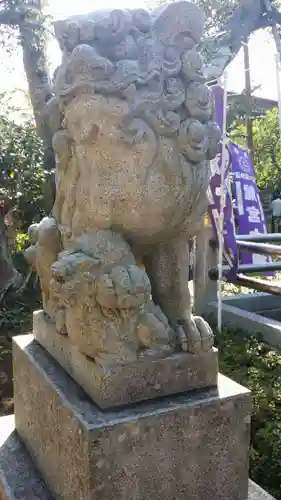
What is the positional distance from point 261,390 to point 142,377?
1.44 metres

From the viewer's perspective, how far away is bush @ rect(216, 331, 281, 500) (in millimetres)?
2125

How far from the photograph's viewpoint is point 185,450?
143 cm

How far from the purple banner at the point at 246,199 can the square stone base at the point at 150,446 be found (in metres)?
3.00

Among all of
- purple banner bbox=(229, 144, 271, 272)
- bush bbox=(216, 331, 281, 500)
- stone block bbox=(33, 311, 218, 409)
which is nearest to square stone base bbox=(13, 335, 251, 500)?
stone block bbox=(33, 311, 218, 409)

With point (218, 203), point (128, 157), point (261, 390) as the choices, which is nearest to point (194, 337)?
point (128, 157)

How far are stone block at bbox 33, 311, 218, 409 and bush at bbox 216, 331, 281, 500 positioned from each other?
83 centimetres

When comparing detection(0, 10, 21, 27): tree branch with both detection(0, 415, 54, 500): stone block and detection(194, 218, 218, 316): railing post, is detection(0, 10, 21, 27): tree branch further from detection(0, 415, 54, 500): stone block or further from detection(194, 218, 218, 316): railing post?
detection(0, 415, 54, 500): stone block

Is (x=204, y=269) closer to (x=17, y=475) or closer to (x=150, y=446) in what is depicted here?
(x=17, y=475)

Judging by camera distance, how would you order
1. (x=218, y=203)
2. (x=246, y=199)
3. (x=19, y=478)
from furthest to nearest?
1. (x=246, y=199)
2. (x=218, y=203)
3. (x=19, y=478)

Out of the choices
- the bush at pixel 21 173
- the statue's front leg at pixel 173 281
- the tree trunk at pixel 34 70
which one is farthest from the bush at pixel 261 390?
the bush at pixel 21 173

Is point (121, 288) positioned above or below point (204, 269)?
above

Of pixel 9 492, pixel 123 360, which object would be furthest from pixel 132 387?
pixel 9 492

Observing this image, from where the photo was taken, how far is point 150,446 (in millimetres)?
1387

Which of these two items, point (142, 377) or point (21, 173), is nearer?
point (142, 377)
